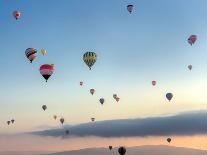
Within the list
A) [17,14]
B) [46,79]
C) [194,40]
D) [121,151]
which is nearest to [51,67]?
[46,79]

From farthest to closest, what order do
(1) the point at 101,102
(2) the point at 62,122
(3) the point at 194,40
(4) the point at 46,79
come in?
(2) the point at 62,122
(1) the point at 101,102
(3) the point at 194,40
(4) the point at 46,79

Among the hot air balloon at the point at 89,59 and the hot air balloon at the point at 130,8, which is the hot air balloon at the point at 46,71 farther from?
the hot air balloon at the point at 130,8

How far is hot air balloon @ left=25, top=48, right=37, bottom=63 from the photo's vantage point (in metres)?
85.4

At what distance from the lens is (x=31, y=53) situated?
282ft

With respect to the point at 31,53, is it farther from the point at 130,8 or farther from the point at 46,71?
the point at 130,8

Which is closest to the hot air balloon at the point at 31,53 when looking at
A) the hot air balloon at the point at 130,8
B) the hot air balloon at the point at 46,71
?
the hot air balloon at the point at 46,71

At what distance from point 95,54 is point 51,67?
7867 millimetres

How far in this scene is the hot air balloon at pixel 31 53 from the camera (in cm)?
8544

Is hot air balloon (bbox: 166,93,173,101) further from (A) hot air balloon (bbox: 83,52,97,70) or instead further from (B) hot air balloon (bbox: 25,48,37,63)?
(B) hot air balloon (bbox: 25,48,37,63)

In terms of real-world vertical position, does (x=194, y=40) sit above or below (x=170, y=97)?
above

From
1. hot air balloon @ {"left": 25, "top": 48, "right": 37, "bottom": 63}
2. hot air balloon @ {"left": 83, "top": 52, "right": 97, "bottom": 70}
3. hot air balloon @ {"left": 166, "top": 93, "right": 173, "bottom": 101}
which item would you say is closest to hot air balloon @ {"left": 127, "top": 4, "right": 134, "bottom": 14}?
hot air balloon @ {"left": 83, "top": 52, "right": 97, "bottom": 70}

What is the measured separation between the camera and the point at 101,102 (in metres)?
109

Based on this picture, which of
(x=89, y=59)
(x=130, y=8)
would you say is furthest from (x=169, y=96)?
(x=89, y=59)

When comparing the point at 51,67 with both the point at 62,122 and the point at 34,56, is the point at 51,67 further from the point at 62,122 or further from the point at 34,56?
the point at 62,122
